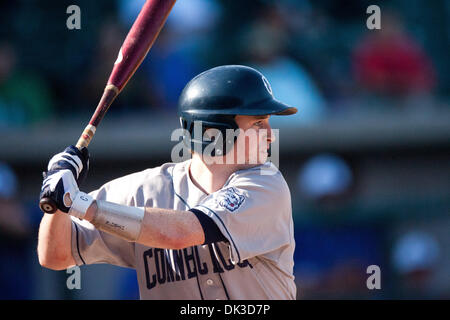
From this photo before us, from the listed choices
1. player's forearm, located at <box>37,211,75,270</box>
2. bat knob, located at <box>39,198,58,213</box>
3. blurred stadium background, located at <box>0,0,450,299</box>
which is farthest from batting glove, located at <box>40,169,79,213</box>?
blurred stadium background, located at <box>0,0,450,299</box>

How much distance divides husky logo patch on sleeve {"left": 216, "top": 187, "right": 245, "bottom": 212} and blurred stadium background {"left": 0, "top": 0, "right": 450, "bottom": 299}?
3.39 meters

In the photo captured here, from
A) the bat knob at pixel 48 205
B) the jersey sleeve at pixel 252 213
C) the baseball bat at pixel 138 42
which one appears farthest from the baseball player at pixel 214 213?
the baseball bat at pixel 138 42

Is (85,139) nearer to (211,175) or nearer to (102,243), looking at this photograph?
(102,243)

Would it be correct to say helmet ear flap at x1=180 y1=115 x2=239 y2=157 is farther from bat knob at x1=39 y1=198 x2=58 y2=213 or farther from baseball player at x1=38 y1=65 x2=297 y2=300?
bat knob at x1=39 y1=198 x2=58 y2=213

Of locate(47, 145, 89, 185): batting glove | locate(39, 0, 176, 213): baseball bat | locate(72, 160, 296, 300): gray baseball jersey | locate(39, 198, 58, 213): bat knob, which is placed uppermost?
locate(39, 0, 176, 213): baseball bat

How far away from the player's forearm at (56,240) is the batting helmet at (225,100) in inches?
24.6

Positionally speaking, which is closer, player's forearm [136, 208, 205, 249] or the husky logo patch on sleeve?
player's forearm [136, 208, 205, 249]

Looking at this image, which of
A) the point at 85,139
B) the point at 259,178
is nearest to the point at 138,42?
the point at 85,139

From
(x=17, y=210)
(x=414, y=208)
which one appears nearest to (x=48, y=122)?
(x=17, y=210)

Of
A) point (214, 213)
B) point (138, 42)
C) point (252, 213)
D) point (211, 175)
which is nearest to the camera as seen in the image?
point (214, 213)

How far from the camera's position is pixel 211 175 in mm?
3125

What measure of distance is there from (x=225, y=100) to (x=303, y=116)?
3868mm

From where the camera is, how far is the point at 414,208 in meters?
6.88

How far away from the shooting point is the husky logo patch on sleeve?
9.52 feet
